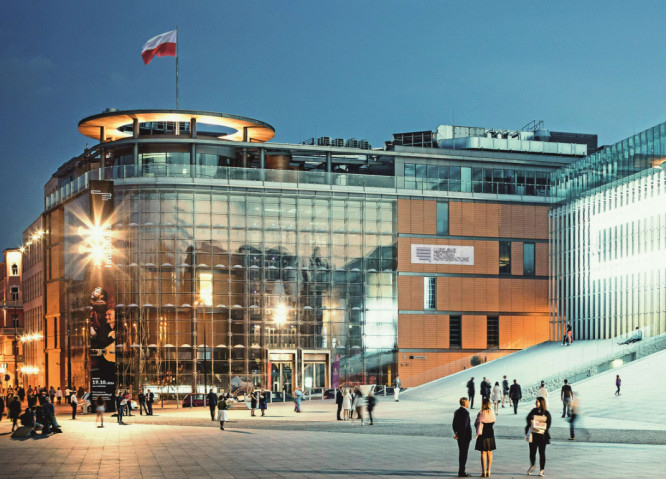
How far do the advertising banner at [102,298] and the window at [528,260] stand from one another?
29.5 metres

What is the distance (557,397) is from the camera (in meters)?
39.6

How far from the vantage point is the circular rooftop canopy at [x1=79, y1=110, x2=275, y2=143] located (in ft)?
184

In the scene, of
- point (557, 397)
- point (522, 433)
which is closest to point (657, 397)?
point (557, 397)

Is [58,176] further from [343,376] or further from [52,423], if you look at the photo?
[52,423]

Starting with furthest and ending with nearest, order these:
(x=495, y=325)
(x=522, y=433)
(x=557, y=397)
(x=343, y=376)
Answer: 1. (x=495, y=325)
2. (x=343, y=376)
3. (x=557, y=397)
4. (x=522, y=433)

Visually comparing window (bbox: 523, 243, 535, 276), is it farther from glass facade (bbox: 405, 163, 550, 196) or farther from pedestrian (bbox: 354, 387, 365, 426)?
pedestrian (bbox: 354, 387, 365, 426)

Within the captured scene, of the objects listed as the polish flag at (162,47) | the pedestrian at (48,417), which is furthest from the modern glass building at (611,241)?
the pedestrian at (48,417)

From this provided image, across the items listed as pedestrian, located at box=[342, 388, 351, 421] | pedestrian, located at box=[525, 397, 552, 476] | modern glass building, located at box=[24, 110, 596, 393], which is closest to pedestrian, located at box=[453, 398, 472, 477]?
pedestrian, located at box=[525, 397, 552, 476]

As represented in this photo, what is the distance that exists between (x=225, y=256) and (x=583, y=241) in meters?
24.9

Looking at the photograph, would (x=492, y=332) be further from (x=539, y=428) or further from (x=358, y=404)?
(x=539, y=428)

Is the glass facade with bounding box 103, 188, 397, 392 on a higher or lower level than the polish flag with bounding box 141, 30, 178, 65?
lower

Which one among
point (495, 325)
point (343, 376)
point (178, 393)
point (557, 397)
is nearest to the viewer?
point (557, 397)

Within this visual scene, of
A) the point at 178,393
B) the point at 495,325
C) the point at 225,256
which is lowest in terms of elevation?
the point at 178,393

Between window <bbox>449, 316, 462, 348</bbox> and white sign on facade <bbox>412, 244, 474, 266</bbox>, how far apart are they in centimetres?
405
